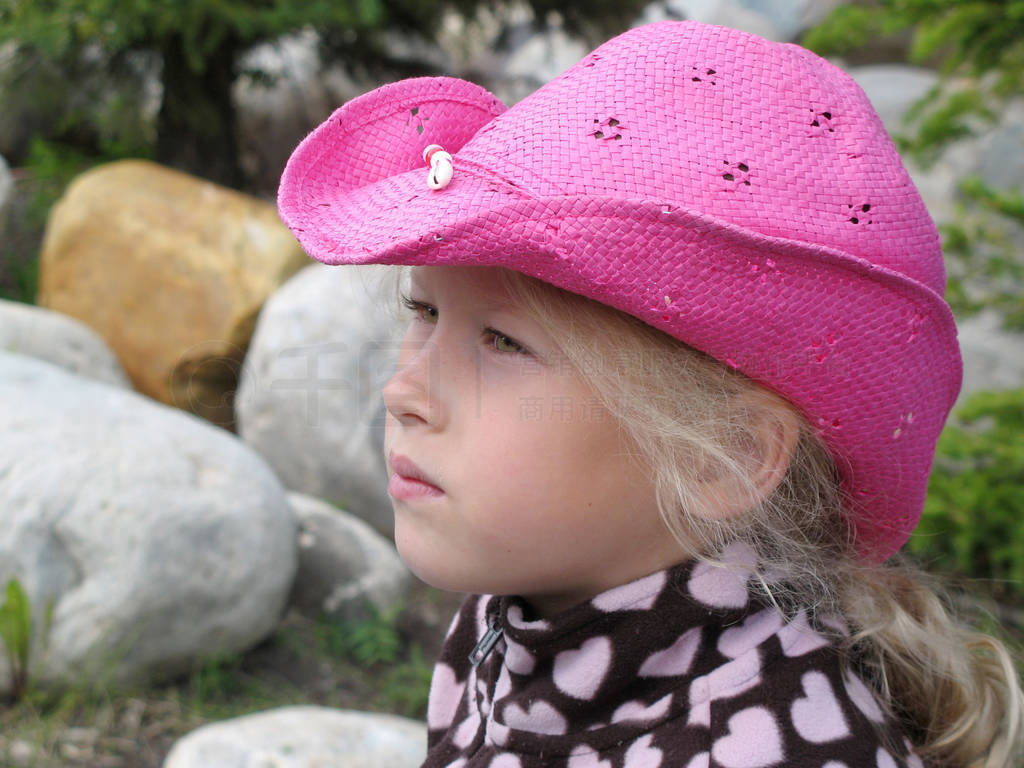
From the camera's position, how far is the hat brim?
1037 mm

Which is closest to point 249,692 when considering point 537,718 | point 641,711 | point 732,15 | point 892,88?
point 537,718

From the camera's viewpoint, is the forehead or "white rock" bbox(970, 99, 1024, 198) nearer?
the forehead

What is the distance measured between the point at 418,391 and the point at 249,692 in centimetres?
174

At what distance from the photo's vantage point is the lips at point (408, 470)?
1.24m

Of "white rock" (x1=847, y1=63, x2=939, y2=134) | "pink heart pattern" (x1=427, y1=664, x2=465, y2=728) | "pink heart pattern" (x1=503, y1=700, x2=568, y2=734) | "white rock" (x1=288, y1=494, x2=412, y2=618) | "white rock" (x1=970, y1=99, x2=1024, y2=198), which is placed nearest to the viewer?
"pink heart pattern" (x1=503, y1=700, x2=568, y2=734)

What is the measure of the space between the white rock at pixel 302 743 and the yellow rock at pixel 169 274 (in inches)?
87.7

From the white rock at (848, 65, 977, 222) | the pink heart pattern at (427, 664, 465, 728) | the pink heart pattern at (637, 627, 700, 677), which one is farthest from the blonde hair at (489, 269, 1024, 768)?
the white rock at (848, 65, 977, 222)

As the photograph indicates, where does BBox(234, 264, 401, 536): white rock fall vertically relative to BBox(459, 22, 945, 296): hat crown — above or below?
below

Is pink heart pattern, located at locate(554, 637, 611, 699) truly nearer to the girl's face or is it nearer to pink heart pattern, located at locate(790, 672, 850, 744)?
the girl's face

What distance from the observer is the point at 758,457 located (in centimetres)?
126

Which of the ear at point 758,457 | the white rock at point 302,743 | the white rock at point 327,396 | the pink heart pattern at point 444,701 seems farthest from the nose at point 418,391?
the white rock at point 327,396

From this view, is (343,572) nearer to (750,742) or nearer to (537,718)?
(537,718)

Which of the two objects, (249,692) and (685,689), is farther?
(249,692)

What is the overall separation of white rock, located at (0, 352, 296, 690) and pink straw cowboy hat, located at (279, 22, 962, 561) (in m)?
1.50
